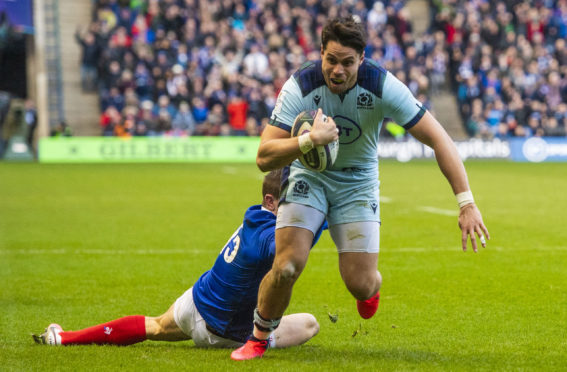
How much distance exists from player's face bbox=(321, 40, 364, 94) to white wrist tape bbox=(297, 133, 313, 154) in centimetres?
47

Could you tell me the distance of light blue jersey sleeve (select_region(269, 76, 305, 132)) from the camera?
5.32 metres

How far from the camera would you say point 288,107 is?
211 inches

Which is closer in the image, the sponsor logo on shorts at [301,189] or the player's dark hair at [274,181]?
the sponsor logo on shorts at [301,189]

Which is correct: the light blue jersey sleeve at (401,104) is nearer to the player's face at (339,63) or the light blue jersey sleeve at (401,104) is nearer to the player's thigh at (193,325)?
the player's face at (339,63)

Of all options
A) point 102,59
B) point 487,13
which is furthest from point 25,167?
point 487,13

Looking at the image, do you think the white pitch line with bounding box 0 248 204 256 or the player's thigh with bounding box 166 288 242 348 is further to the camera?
the white pitch line with bounding box 0 248 204 256

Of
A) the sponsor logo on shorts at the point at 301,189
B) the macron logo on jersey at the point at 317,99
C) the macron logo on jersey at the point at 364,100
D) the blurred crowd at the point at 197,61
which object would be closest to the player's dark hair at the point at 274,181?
the sponsor logo on shorts at the point at 301,189

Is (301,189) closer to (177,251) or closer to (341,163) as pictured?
(341,163)

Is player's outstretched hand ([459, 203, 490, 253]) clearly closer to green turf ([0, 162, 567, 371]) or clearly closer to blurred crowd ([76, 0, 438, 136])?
green turf ([0, 162, 567, 371])

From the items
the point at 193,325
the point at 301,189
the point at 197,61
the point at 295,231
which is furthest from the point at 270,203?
the point at 197,61

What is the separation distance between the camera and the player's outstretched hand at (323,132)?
489 cm

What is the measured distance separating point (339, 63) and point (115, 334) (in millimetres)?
2268

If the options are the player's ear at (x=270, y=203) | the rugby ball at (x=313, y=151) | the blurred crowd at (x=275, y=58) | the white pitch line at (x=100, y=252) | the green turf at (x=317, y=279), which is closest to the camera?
the rugby ball at (x=313, y=151)

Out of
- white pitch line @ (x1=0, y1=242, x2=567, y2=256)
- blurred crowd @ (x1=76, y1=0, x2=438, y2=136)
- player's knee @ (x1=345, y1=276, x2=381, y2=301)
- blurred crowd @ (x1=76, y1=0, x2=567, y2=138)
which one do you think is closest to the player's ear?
player's knee @ (x1=345, y1=276, x2=381, y2=301)
